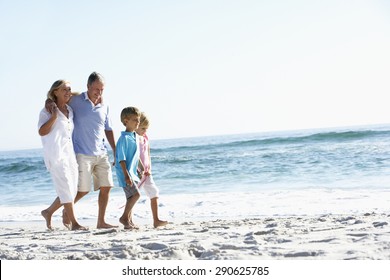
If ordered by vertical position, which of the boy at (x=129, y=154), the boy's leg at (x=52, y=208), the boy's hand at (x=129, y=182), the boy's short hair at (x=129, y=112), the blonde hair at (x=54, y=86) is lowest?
the boy's leg at (x=52, y=208)

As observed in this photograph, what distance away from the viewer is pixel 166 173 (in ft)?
49.1

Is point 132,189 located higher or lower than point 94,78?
lower

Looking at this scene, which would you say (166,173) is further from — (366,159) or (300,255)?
(300,255)

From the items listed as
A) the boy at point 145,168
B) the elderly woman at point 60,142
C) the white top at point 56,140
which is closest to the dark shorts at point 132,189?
the boy at point 145,168

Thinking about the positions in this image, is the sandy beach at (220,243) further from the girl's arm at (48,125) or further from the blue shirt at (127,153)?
the girl's arm at (48,125)

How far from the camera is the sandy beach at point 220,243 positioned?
11.1 feet

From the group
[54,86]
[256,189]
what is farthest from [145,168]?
[256,189]

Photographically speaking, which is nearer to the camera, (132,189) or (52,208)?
(132,189)

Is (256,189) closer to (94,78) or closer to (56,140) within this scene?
(94,78)

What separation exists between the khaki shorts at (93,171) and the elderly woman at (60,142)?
3.6 inches

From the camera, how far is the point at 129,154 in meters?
4.97

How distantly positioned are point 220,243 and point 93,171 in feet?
6.32

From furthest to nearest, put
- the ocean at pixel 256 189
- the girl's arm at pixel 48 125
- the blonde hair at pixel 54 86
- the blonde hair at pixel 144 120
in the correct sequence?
1. the ocean at pixel 256 189
2. the blonde hair at pixel 144 120
3. the blonde hair at pixel 54 86
4. the girl's arm at pixel 48 125
